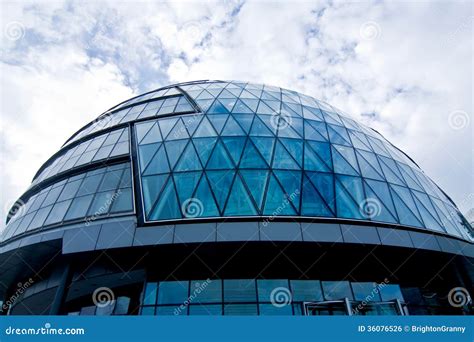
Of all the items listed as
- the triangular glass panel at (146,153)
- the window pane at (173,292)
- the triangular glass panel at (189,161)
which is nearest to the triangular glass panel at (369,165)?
the triangular glass panel at (189,161)

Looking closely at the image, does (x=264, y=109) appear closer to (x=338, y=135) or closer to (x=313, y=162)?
(x=338, y=135)

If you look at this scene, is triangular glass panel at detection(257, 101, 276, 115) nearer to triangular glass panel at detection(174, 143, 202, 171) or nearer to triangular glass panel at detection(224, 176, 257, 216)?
triangular glass panel at detection(174, 143, 202, 171)

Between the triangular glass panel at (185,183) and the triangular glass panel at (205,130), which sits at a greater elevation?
the triangular glass panel at (205,130)

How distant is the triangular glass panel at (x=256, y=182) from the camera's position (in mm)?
13055

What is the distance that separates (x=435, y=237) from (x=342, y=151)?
5.90 meters

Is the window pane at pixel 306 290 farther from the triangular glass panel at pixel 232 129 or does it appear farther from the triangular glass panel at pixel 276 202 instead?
the triangular glass panel at pixel 232 129

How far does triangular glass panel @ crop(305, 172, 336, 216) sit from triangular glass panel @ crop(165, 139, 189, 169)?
630 centimetres

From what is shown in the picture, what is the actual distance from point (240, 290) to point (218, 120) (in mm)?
9296

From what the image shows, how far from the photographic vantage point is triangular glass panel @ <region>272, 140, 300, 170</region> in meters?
14.6

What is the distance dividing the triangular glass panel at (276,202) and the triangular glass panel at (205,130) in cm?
462

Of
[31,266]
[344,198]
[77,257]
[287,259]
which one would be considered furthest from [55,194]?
[344,198]

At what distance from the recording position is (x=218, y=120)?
1744 cm

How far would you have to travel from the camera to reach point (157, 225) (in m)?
12.0

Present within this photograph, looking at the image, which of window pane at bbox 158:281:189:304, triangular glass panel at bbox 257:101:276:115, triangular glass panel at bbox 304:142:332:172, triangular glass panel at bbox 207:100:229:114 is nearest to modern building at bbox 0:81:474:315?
window pane at bbox 158:281:189:304
